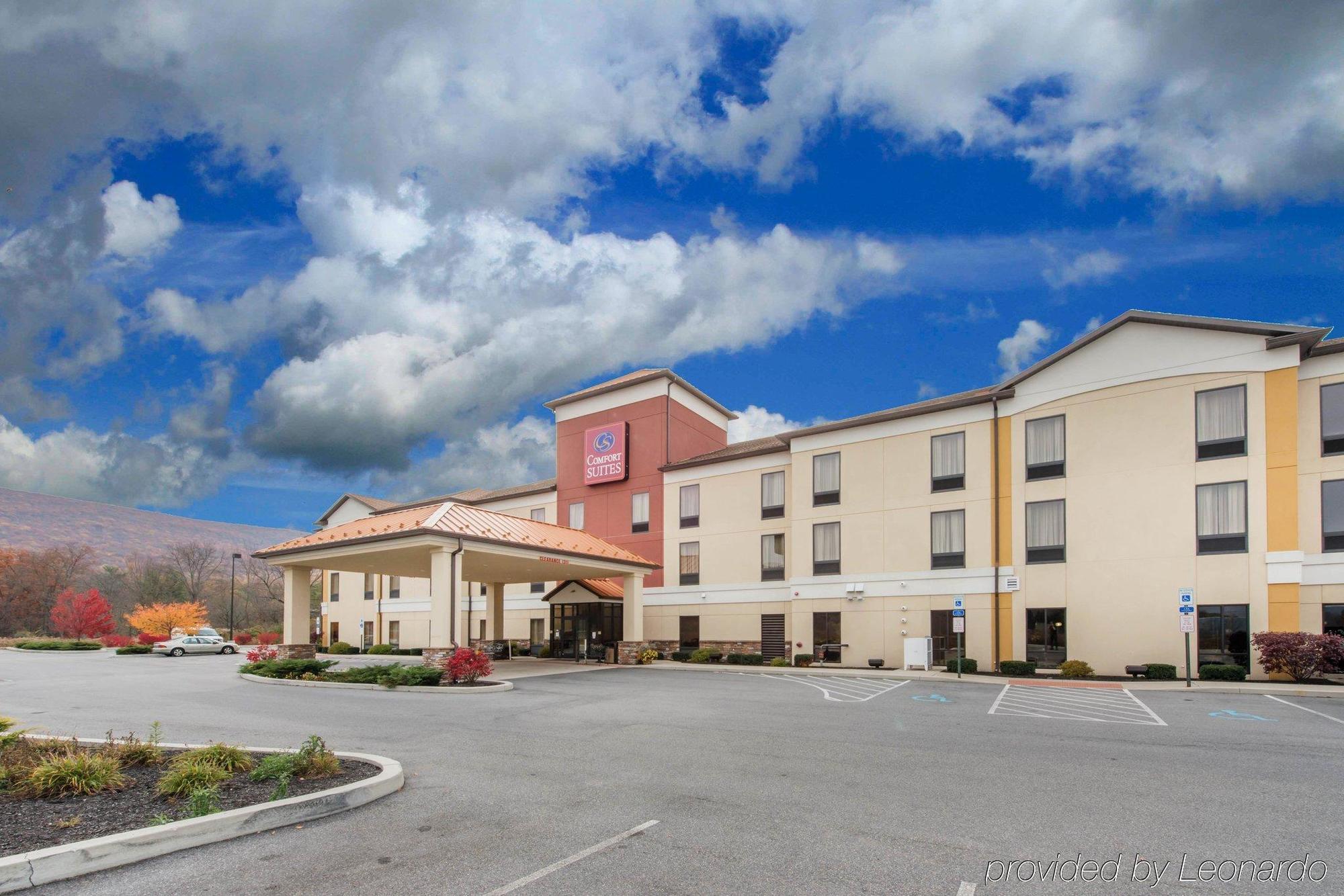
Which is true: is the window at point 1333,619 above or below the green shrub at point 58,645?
above

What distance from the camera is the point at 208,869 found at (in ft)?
21.4

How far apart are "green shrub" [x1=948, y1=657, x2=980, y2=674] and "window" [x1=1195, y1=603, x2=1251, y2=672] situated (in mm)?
6803

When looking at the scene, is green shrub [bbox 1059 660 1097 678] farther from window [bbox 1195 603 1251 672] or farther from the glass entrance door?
window [bbox 1195 603 1251 672]

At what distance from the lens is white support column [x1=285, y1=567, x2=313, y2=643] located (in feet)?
101

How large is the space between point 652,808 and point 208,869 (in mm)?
3930

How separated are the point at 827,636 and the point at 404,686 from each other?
58.0 feet

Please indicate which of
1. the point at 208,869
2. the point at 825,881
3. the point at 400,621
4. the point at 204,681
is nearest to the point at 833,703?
the point at 825,881

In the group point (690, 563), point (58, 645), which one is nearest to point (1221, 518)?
point (690, 563)

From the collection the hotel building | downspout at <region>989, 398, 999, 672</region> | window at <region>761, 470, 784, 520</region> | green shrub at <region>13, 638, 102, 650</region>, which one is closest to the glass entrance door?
the hotel building

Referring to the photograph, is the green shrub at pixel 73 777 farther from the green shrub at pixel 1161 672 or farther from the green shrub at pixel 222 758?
the green shrub at pixel 1161 672

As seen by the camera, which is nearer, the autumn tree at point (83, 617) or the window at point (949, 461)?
the window at point (949, 461)

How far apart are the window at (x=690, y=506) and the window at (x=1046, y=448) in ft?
49.6

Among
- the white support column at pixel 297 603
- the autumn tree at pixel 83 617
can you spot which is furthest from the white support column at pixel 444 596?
the autumn tree at pixel 83 617

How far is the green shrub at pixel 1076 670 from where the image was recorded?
1046 inches
